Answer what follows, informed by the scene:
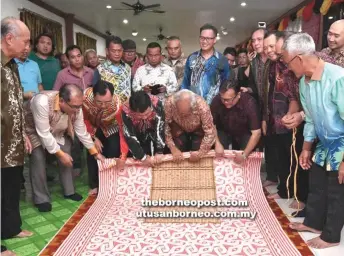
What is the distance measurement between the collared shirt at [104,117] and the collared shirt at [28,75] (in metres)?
0.83

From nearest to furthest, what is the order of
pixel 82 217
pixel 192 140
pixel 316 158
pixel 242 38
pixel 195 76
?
pixel 316 158 → pixel 82 217 → pixel 192 140 → pixel 195 76 → pixel 242 38

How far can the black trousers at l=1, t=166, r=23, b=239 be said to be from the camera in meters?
2.22

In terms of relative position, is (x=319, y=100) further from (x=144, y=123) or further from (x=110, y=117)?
(x=110, y=117)

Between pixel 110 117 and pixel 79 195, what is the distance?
77cm

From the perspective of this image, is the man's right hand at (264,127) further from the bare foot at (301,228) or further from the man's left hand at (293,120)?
the bare foot at (301,228)

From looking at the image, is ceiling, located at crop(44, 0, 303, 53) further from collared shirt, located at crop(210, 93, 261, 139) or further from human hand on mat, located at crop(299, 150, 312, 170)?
human hand on mat, located at crop(299, 150, 312, 170)

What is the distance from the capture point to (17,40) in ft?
6.52

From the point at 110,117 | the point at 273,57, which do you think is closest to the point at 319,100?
the point at 273,57

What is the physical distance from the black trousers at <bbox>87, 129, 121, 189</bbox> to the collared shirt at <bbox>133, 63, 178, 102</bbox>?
1.79 feet

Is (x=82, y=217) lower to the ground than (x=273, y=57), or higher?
lower

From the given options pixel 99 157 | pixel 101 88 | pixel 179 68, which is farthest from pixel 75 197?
pixel 179 68

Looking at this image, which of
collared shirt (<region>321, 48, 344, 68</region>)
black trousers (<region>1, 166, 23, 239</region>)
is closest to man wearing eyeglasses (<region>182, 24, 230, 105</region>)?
collared shirt (<region>321, 48, 344, 68</region>)

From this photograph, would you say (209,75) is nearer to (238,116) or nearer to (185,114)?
(238,116)

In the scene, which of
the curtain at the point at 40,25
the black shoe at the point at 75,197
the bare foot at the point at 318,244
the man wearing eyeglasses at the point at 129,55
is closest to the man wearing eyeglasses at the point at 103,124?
the black shoe at the point at 75,197
